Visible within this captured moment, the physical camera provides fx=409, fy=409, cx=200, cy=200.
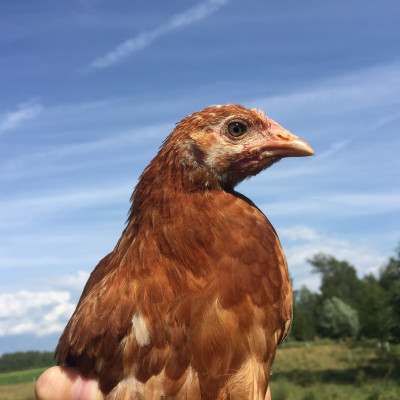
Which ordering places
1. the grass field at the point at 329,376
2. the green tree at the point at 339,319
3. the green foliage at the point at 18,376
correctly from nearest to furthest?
1. the grass field at the point at 329,376
2. the green foliage at the point at 18,376
3. the green tree at the point at 339,319

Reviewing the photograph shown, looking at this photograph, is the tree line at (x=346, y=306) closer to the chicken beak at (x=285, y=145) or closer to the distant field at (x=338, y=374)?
the distant field at (x=338, y=374)

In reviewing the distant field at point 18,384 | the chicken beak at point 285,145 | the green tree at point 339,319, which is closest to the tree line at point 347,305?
A: the green tree at point 339,319

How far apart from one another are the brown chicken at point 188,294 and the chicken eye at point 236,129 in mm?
114

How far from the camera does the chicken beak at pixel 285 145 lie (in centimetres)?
263

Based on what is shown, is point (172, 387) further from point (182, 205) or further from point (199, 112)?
point (199, 112)

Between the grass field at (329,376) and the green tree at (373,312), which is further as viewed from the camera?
the green tree at (373,312)

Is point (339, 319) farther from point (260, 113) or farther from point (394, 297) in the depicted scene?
point (260, 113)

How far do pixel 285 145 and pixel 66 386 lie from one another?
193 cm

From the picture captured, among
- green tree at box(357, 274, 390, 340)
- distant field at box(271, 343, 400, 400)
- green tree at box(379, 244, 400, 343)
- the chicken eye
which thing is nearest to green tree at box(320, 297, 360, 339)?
distant field at box(271, 343, 400, 400)

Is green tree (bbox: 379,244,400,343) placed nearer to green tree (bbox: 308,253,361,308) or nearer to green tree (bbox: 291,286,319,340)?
green tree (bbox: 291,286,319,340)

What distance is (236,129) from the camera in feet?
8.37

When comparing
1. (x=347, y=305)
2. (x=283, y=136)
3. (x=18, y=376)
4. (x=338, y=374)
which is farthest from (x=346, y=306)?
(x=283, y=136)

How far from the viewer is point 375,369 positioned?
35.2 m

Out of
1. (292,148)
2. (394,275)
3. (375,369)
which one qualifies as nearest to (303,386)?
(375,369)
